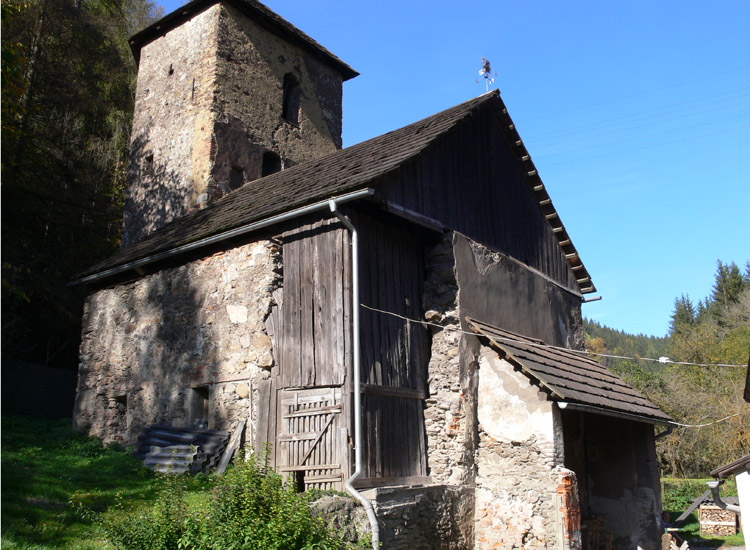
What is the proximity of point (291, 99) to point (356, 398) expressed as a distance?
11.5m

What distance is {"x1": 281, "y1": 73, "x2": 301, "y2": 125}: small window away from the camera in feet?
58.5

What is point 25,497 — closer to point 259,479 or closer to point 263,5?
point 259,479

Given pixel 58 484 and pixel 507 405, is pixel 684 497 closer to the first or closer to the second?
pixel 507 405

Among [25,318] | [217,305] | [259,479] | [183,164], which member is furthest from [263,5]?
[259,479]

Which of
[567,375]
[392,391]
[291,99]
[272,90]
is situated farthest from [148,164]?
[567,375]

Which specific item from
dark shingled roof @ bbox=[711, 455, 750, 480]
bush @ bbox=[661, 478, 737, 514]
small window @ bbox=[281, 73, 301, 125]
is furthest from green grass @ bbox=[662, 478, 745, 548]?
small window @ bbox=[281, 73, 301, 125]

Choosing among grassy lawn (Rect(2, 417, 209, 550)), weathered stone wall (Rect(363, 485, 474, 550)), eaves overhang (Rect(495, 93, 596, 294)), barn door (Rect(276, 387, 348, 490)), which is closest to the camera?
grassy lawn (Rect(2, 417, 209, 550))

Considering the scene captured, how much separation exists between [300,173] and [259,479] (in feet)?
24.0

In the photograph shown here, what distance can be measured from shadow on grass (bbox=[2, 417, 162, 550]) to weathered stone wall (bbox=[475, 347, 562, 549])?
507 cm

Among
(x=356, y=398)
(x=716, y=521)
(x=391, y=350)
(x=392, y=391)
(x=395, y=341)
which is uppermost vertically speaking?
(x=395, y=341)

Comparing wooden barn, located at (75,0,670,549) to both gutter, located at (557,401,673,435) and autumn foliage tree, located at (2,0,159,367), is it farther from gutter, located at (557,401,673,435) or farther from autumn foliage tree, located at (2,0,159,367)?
autumn foliage tree, located at (2,0,159,367)

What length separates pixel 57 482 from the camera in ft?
29.5

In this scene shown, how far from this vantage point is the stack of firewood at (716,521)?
20281mm

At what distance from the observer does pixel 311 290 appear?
31.9ft
